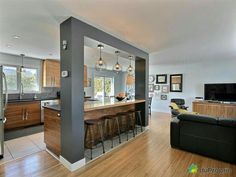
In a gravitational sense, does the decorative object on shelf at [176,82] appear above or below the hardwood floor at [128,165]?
above

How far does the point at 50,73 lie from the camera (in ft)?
19.6

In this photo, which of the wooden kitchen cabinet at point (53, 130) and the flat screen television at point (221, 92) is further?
the flat screen television at point (221, 92)

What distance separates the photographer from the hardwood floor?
2.39 meters

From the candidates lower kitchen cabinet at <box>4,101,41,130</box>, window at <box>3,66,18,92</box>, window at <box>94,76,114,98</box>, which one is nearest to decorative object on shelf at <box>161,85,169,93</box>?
window at <box>94,76,114,98</box>

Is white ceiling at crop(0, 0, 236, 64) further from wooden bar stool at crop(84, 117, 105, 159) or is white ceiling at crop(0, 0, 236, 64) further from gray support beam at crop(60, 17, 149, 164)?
wooden bar stool at crop(84, 117, 105, 159)

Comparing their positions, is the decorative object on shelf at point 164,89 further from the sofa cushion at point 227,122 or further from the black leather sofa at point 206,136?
the sofa cushion at point 227,122

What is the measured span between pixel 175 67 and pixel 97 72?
425 centimetres

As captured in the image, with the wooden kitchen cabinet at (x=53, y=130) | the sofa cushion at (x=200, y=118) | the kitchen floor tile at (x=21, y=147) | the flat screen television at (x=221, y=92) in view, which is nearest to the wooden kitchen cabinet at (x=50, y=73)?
the kitchen floor tile at (x=21, y=147)

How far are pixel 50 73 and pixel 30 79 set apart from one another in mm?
749

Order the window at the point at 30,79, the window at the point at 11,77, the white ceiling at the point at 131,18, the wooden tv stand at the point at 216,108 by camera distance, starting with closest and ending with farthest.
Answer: the white ceiling at the point at 131,18 → the window at the point at 11,77 → the window at the point at 30,79 → the wooden tv stand at the point at 216,108

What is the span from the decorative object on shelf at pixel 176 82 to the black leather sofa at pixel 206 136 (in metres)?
4.62

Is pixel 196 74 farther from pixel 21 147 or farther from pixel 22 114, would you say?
pixel 22 114

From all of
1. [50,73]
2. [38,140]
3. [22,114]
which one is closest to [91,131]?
[38,140]

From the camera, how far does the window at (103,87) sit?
8.52m
